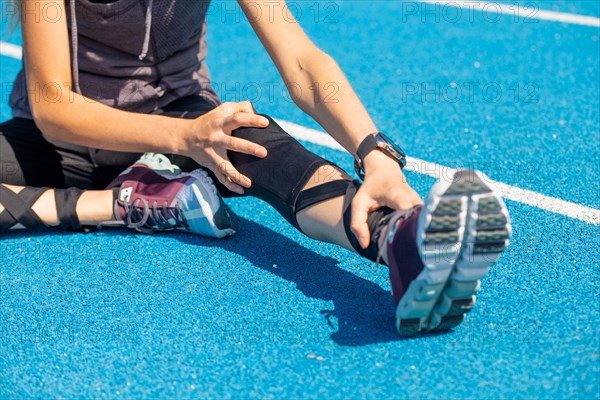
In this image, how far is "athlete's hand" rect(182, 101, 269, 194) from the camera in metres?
2.29

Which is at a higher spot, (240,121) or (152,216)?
(240,121)

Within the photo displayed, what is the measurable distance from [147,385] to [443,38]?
11.1 feet

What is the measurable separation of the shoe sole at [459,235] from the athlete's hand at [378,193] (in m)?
0.22

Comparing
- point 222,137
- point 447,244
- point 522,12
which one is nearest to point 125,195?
point 222,137

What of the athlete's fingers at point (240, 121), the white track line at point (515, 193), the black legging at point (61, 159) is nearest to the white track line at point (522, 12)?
the white track line at point (515, 193)

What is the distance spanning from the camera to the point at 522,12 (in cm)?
512

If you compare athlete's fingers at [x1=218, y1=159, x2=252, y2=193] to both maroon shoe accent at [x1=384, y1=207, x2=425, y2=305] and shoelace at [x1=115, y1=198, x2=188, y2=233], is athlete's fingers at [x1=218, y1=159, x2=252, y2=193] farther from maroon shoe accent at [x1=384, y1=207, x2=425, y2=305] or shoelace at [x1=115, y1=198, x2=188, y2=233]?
maroon shoe accent at [x1=384, y1=207, x2=425, y2=305]

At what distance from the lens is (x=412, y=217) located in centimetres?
188

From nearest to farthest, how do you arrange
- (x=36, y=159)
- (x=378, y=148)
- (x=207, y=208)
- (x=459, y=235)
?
(x=459, y=235) → (x=378, y=148) → (x=207, y=208) → (x=36, y=159)

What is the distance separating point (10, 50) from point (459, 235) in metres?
3.98

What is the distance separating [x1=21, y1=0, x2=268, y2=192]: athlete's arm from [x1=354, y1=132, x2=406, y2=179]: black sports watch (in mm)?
287

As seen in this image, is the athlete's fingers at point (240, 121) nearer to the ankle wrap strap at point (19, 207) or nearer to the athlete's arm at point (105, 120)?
the athlete's arm at point (105, 120)

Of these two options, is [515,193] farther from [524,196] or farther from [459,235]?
[459,235]

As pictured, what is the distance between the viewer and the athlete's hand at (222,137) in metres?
2.29
